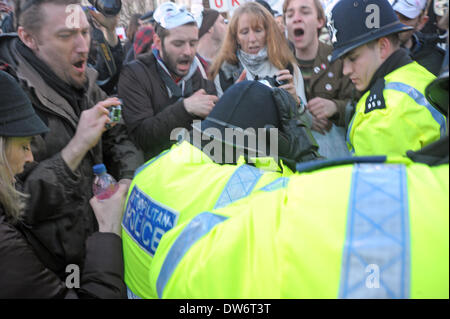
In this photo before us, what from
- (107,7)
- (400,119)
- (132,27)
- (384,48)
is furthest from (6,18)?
(400,119)

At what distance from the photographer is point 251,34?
3.44 metres

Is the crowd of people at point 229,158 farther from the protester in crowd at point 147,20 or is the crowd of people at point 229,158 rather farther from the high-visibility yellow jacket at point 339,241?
the protester in crowd at point 147,20

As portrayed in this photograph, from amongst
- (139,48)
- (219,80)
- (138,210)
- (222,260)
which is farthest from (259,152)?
(139,48)

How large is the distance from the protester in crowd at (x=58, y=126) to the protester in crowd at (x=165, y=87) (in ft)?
1.28

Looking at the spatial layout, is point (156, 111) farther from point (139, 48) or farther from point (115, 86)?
point (139, 48)

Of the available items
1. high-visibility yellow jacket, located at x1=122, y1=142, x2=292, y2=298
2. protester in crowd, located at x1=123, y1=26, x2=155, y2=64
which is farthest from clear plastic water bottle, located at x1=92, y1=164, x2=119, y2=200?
protester in crowd, located at x1=123, y1=26, x2=155, y2=64

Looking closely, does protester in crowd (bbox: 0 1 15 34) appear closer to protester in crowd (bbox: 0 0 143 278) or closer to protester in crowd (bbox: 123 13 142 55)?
protester in crowd (bbox: 0 0 143 278)

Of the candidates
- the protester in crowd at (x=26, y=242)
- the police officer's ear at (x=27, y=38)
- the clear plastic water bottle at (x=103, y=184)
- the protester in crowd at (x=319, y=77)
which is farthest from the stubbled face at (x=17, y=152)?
the protester in crowd at (x=319, y=77)

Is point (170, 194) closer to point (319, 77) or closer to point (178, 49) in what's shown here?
point (178, 49)

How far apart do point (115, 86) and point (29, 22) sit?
1.02 m

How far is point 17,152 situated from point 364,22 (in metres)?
1.93

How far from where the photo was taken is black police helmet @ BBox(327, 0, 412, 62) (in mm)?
2393

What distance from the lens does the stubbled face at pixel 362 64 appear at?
2.46m
